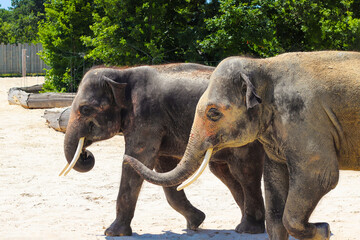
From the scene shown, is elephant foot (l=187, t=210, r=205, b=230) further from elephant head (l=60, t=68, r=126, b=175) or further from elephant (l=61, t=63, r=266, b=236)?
elephant head (l=60, t=68, r=126, b=175)

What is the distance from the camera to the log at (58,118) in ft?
41.0

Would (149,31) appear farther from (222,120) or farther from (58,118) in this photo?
(222,120)

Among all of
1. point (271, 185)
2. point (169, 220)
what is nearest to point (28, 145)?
point (169, 220)

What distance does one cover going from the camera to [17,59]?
3005cm

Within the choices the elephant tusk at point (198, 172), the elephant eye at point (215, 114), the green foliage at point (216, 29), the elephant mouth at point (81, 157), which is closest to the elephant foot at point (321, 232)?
the elephant tusk at point (198, 172)

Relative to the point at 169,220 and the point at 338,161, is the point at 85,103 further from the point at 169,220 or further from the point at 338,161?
the point at 338,161

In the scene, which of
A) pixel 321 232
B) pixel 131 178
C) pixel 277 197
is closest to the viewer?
pixel 321 232

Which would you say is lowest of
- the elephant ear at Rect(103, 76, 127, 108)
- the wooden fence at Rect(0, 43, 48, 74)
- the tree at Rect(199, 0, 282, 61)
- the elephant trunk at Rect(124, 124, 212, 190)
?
the wooden fence at Rect(0, 43, 48, 74)

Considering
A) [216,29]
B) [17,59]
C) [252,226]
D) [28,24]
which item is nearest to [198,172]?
[252,226]

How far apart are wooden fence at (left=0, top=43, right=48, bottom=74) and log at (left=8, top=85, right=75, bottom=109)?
12.6m

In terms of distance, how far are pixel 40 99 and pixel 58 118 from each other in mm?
3785

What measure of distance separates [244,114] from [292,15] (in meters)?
8.67

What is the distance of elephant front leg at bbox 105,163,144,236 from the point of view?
5875mm

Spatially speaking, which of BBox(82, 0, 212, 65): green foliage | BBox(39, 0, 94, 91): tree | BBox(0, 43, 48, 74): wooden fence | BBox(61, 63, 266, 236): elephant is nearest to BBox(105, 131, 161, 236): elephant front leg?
BBox(61, 63, 266, 236): elephant
